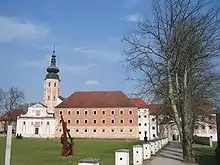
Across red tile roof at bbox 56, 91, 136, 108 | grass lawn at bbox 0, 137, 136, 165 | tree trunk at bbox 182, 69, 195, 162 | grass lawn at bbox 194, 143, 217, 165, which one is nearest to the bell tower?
red tile roof at bbox 56, 91, 136, 108

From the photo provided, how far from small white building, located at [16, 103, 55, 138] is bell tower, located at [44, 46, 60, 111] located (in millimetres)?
5898

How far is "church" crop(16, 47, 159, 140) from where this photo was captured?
8550 cm

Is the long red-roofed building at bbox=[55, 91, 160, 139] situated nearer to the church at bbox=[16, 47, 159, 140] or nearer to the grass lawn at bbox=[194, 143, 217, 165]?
the church at bbox=[16, 47, 159, 140]

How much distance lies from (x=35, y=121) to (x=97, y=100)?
1959 cm

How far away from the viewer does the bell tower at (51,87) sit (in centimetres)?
10017

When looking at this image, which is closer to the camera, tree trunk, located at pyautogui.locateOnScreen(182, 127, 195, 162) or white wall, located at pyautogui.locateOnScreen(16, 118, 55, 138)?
tree trunk, located at pyautogui.locateOnScreen(182, 127, 195, 162)

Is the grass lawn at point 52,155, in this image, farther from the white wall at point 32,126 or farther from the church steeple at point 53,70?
the church steeple at point 53,70

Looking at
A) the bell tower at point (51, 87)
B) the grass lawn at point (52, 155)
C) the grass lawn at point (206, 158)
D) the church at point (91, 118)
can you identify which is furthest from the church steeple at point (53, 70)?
the grass lawn at point (206, 158)

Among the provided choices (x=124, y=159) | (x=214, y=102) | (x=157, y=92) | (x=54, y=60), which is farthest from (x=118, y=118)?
(x=124, y=159)

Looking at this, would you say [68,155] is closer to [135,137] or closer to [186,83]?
[186,83]

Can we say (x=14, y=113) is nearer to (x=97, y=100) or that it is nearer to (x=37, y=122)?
(x=37, y=122)

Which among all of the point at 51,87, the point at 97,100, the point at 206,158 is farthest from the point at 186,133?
the point at 51,87

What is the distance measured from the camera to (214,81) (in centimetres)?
2662

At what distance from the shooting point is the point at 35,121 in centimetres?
9325
